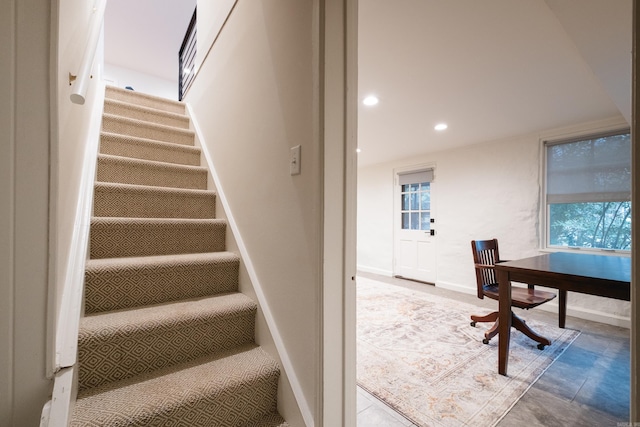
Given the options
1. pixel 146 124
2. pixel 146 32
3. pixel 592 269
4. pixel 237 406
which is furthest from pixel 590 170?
pixel 146 32

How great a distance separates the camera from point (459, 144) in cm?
402

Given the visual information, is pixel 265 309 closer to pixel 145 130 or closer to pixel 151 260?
pixel 151 260

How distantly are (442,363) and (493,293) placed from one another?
0.77 m

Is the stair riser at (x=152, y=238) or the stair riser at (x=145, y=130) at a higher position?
the stair riser at (x=145, y=130)

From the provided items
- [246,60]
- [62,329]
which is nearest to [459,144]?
[246,60]

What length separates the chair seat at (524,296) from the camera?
2.15 m

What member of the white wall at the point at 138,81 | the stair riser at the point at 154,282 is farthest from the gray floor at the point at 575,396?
the white wall at the point at 138,81

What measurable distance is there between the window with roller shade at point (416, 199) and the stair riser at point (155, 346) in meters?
3.96

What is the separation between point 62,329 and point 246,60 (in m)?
1.56

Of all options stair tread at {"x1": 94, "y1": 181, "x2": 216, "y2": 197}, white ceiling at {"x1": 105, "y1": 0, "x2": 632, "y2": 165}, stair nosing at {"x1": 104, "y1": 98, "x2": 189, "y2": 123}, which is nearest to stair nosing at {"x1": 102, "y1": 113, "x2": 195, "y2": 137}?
stair nosing at {"x1": 104, "y1": 98, "x2": 189, "y2": 123}

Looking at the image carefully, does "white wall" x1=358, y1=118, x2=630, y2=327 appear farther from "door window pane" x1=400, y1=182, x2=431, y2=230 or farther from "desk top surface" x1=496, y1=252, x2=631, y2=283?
"desk top surface" x1=496, y1=252, x2=631, y2=283

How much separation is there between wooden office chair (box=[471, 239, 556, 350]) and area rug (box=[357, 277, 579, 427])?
0.33ft

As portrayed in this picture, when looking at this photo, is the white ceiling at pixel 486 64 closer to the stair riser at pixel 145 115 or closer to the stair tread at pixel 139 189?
the stair tread at pixel 139 189

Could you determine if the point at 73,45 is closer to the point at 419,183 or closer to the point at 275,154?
the point at 275,154
